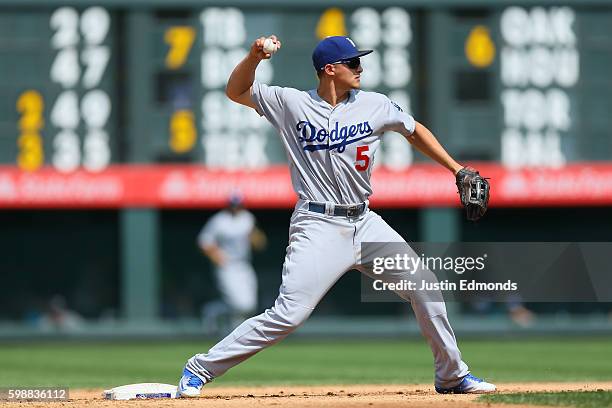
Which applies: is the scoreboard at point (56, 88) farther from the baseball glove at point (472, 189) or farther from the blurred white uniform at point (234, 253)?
the baseball glove at point (472, 189)

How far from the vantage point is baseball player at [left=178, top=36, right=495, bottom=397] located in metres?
5.90

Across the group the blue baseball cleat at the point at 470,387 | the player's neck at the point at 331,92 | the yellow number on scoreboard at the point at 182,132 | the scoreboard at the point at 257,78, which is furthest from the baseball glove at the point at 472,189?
the yellow number on scoreboard at the point at 182,132

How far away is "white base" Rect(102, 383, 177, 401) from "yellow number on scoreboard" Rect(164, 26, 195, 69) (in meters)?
9.69

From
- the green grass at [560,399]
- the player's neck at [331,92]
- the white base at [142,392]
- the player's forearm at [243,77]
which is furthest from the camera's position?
the white base at [142,392]

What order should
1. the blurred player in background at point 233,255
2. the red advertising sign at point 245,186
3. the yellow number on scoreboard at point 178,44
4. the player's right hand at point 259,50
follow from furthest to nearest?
the red advertising sign at point 245,186, the yellow number on scoreboard at point 178,44, the blurred player in background at point 233,255, the player's right hand at point 259,50

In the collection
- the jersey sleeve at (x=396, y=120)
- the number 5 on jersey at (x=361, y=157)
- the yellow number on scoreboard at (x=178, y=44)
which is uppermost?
the yellow number on scoreboard at (x=178, y=44)

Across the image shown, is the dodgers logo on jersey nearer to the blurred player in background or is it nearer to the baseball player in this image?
the baseball player

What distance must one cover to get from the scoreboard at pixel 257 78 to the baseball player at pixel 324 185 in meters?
9.45

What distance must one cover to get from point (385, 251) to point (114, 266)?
41.8ft

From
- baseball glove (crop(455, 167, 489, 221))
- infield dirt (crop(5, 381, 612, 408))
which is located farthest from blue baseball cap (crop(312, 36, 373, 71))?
infield dirt (crop(5, 381, 612, 408))

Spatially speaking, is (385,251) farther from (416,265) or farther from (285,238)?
(285,238)

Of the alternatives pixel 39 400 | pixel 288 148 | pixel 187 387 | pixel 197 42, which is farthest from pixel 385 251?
pixel 197 42

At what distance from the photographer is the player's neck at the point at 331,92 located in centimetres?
600

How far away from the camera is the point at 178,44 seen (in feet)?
51.9
